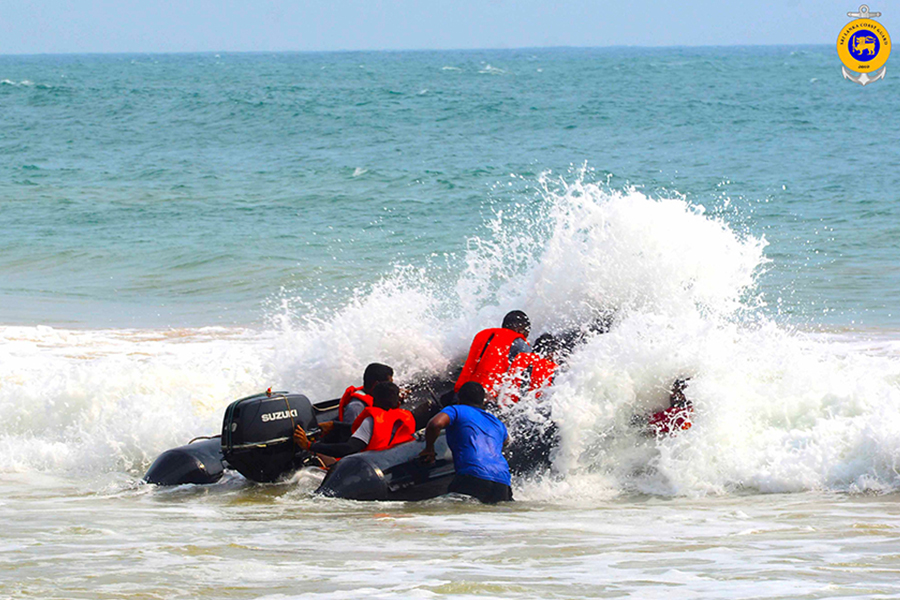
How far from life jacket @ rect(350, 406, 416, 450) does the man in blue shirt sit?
14.8 inches

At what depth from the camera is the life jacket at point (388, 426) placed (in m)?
7.77

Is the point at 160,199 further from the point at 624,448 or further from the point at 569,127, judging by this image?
the point at 624,448

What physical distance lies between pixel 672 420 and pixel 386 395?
215 cm

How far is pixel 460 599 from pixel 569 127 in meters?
35.1

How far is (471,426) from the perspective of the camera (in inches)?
291

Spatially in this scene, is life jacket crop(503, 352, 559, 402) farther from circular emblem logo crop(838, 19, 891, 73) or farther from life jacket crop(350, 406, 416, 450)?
circular emblem logo crop(838, 19, 891, 73)

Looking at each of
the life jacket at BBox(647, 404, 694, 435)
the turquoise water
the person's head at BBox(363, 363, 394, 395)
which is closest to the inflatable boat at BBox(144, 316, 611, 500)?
the person's head at BBox(363, 363, 394, 395)

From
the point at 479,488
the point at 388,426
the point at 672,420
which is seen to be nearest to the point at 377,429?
the point at 388,426

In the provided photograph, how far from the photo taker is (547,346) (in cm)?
894

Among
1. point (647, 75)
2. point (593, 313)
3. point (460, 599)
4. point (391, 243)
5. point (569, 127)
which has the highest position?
point (647, 75)

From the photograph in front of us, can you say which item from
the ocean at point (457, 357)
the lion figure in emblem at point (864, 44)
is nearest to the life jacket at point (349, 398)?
the ocean at point (457, 357)

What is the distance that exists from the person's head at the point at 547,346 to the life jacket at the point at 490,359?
1.41 feet

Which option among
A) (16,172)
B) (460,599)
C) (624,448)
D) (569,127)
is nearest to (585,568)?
(460,599)

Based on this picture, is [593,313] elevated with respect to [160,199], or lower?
lower
